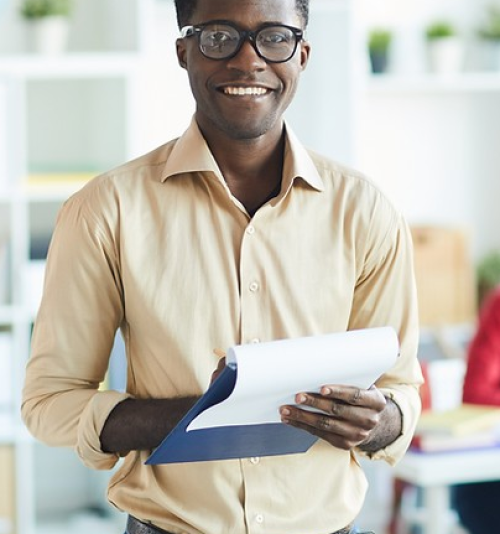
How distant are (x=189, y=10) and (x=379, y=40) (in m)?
3.16

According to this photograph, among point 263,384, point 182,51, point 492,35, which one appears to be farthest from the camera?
point 492,35

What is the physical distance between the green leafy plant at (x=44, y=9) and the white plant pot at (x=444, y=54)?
1497 mm

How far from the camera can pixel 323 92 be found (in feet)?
15.2

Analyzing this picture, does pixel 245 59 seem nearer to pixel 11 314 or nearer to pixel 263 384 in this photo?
pixel 263 384

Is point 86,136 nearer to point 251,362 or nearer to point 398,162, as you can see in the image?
point 398,162

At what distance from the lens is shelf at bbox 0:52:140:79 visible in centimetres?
421

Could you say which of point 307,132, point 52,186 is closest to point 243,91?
point 52,186

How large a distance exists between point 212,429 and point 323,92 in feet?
10.8

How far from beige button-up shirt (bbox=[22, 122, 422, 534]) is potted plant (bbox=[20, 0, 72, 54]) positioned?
271 cm

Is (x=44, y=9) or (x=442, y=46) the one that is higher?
(x=44, y=9)

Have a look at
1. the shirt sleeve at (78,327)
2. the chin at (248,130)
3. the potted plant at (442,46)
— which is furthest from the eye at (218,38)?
the potted plant at (442,46)

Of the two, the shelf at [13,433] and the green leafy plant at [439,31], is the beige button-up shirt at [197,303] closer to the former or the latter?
the shelf at [13,433]

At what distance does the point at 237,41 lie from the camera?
1581 millimetres

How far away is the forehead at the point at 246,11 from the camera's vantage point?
1583 millimetres
